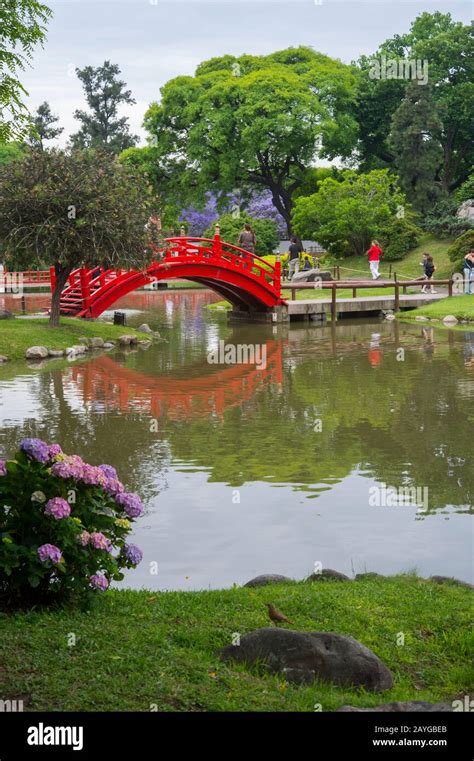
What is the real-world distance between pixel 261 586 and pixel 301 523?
212cm

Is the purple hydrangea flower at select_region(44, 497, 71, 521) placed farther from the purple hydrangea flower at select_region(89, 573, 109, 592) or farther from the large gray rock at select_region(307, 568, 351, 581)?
the large gray rock at select_region(307, 568, 351, 581)

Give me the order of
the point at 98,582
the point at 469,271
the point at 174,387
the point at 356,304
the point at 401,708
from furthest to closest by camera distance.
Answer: the point at 469,271 → the point at 356,304 → the point at 174,387 → the point at 98,582 → the point at 401,708

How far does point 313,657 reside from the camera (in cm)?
559

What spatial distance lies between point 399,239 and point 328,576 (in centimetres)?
3812

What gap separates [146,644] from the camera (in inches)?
229

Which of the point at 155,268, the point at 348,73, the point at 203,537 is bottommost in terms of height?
the point at 203,537

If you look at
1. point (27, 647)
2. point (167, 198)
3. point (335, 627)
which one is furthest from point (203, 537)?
point (167, 198)

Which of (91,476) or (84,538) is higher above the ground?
(91,476)

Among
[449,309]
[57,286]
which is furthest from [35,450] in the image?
[449,309]

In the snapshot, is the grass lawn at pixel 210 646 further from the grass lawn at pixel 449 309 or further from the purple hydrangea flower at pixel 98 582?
the grass lawn at pixel 449 309

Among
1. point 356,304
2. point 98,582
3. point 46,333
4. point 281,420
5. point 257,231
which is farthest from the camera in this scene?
point 257,231

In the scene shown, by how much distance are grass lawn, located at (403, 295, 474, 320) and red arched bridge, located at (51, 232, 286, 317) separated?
4686 millimetres

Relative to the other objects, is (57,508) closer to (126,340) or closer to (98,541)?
(98,541)
